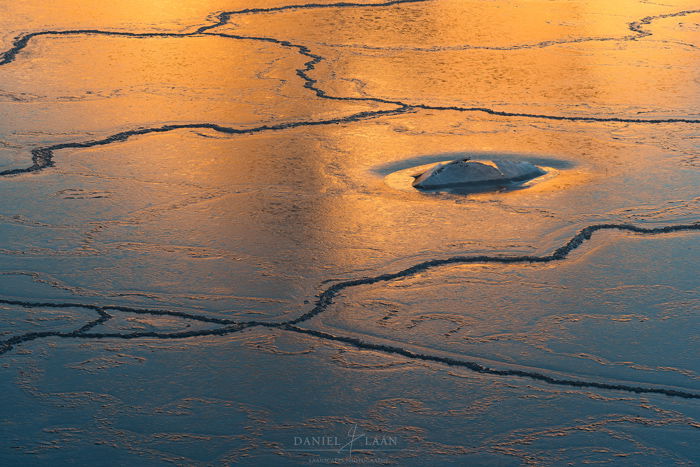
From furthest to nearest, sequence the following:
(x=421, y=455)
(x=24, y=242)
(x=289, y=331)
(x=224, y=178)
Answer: (x=224, y=178) < (x=24, y=242) < (x=289, y=331) < (x=421, y=455)

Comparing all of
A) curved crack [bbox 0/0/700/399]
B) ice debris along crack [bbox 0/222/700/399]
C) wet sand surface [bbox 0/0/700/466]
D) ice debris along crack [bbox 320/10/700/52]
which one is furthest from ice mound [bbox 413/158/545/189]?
ice debris along crack [bbox 320/10/700/52]

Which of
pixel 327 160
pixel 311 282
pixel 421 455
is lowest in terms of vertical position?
pixel 421 455

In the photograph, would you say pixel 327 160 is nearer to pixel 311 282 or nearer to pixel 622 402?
pixel 311 282

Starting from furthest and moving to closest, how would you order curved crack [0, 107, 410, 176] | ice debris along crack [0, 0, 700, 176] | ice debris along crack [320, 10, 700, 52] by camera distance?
ice debris along crack [320, 10, 700, 52] → ice debris along crack [0, 0, 700, 176] → curved crack [0, 107, 410, 176]

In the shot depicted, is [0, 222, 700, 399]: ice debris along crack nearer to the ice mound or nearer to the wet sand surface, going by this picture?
the wet sand surface

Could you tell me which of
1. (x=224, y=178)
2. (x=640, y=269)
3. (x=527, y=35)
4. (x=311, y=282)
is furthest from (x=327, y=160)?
(x=527, y=35)

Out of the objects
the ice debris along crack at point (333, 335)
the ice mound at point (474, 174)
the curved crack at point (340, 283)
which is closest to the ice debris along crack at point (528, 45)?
the curved crack at point (340, 283)

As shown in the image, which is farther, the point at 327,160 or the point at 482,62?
the point at 482,62
